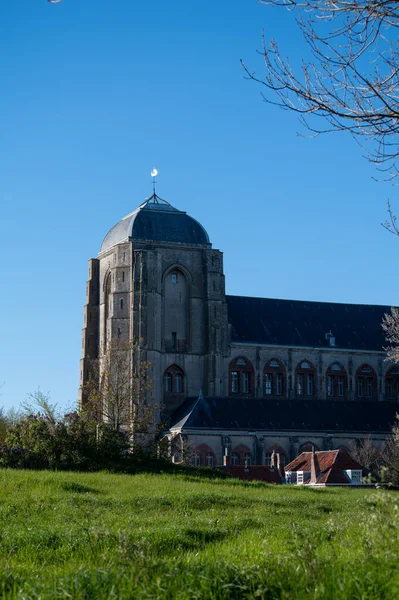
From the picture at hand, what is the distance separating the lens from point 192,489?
24.7 metres

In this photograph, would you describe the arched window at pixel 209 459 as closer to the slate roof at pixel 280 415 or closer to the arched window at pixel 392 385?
the slate roof at pixel 280 415

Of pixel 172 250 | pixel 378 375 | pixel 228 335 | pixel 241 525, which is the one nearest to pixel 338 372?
pixel 378 375

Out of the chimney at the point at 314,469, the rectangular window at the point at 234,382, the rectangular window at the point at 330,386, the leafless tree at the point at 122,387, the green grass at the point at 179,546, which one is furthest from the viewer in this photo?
the rectangular window at the point at 330,386

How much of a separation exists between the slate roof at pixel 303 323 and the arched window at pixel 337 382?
1.81m

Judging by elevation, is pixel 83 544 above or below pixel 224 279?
below

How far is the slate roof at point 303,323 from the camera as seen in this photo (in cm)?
7312

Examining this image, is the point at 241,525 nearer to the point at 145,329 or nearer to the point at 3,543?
the point at 3,543

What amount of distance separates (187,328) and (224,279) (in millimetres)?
4739

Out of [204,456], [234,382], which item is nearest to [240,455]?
[204,456]

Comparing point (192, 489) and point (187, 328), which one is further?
point (187, 328)

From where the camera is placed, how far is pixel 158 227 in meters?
71.4

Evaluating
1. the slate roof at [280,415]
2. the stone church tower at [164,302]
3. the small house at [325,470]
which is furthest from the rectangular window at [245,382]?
the small house at [325,470]

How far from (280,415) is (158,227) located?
56.0 ft

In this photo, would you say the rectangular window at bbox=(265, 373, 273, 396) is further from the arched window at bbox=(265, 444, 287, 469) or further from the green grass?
the green grass
